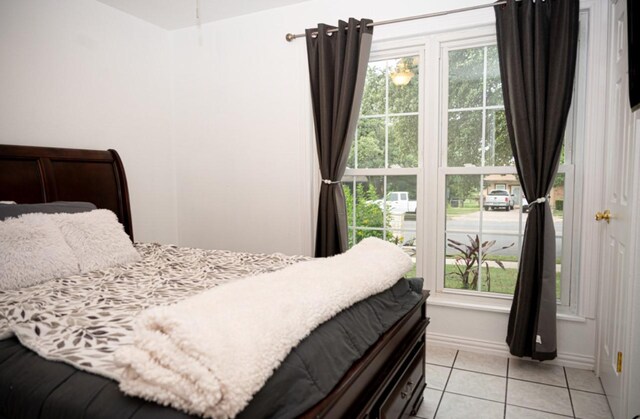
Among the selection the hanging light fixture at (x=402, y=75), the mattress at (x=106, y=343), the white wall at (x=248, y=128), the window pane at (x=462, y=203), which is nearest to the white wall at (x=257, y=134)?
the white wall at (x=248, y=128)

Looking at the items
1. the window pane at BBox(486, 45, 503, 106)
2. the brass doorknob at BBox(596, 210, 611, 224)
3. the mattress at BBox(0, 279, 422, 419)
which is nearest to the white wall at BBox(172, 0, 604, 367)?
the window pane at BBox(486, 45, 503, 106)

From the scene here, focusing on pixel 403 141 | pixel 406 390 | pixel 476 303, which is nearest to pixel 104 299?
pixel 406 390

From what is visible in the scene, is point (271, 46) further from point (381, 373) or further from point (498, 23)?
point (381, 373)

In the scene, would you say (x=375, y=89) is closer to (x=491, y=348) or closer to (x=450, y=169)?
(x=450, y=169)

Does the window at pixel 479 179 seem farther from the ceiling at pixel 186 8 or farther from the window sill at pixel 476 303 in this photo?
the ceiling at pixel 186 8

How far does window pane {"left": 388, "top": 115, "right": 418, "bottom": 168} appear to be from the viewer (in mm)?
3109

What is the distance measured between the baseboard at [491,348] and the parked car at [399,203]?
939 millimetres

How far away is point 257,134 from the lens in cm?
351

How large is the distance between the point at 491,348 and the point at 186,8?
346cm

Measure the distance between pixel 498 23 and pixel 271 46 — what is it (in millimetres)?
1721

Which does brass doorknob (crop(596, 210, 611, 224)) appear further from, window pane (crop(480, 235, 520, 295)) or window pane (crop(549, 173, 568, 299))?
window pane (crop(480, 235, 520, 295))

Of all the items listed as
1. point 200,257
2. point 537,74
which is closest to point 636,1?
point 537,74

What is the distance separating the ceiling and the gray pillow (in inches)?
66.6

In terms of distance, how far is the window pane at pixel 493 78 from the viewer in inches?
112
